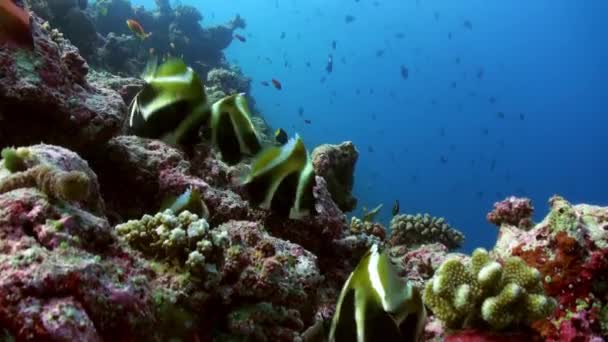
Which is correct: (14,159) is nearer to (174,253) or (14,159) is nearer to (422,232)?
(174,253)

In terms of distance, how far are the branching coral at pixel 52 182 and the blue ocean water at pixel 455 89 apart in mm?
99485

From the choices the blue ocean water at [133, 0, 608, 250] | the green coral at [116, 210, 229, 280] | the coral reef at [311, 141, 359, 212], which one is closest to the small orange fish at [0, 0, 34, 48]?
the green coral at [116, 210, 229, 280]

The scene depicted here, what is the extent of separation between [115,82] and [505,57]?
523ft

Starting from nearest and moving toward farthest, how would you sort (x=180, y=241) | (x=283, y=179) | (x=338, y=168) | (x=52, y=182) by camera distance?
(x=52, y=182)
(x=180, y=241)
(x=283, y=179)
(x=338, y=168)

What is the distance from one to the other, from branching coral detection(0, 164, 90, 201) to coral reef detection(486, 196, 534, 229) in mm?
4665

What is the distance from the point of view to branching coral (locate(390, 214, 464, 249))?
31.0 ft

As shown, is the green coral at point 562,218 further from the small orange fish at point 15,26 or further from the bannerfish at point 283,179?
the small orange fish at point 15,26

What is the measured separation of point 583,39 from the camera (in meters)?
135

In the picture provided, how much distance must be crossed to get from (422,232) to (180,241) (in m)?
7.12

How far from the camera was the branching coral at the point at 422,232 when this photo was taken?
9.44 meters

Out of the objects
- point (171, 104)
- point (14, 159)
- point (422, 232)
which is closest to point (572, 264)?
point (171, 104)

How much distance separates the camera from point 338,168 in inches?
308

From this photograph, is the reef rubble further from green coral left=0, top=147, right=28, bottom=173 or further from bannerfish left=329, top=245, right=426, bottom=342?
bannerfish left=329, top=245, right=426, bottom=342

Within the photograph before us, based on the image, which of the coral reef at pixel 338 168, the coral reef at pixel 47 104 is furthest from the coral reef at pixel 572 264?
the coral reef at pixel 47 104
